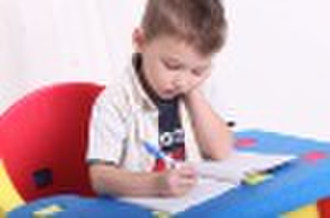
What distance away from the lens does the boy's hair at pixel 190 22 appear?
0.96 meters

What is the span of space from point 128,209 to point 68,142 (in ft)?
1.06

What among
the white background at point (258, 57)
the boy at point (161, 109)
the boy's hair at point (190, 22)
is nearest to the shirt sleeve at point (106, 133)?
the boy at point (161, 109)

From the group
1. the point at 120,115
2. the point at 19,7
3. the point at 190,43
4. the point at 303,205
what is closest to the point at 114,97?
the point at 120,115

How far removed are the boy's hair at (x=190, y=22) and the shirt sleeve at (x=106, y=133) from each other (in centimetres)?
11

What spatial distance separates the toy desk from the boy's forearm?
0.05ft

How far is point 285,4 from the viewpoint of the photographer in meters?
1.78

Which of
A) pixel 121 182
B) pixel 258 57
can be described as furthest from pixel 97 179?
pixel 258 57

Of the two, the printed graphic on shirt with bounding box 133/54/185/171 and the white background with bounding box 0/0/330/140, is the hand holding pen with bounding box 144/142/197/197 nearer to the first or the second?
the printed graphic on shirt with bounding box 133/54/185/171

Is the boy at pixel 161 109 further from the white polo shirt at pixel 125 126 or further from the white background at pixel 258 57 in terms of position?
the white background at pixel 258 57

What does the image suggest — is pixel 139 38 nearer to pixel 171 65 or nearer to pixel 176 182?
pixel 171 65

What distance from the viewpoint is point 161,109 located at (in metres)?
1.06

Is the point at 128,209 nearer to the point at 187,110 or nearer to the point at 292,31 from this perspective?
the point at 187,110

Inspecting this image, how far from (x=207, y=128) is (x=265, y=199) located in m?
0.27

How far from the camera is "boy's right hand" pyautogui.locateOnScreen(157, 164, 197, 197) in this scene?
87 cm
